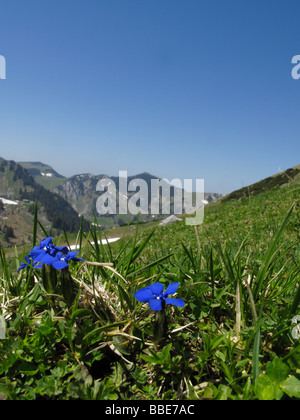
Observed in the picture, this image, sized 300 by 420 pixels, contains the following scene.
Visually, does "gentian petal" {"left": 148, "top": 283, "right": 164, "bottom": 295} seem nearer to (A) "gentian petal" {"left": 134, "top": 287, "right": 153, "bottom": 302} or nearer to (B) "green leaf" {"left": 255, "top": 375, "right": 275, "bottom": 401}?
(A) "gentian petal" {"left": 134, "top": 287, "right": 153, "bottom": 302}

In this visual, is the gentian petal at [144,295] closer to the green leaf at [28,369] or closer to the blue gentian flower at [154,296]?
the blue gentian flower at [154,296]

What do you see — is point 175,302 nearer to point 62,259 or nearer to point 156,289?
point 156,289

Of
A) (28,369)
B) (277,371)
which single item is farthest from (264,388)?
(28,369)

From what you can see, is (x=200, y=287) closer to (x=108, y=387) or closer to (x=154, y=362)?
(x=154, y=362)

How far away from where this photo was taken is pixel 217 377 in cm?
179

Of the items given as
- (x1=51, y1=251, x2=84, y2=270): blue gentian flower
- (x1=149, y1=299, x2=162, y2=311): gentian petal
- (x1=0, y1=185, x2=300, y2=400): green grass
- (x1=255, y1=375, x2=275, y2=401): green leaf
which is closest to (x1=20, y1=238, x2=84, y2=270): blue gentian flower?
(x1=51, y1=251, x2=84, y2=270): blue gentian flower

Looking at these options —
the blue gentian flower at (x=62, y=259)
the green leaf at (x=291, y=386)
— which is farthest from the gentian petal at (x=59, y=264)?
the green leaf at (x=291, y=386)

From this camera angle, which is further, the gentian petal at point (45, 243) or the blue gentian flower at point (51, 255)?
the gentian petal at point (45, 243)

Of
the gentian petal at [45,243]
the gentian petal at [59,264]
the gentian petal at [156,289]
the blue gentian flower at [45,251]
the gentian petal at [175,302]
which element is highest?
the gentian petal at [45,243]

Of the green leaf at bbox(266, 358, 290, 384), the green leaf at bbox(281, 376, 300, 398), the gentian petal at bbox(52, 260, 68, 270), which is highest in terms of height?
the gentian petal at bbox(52, 260, 68, 270)
